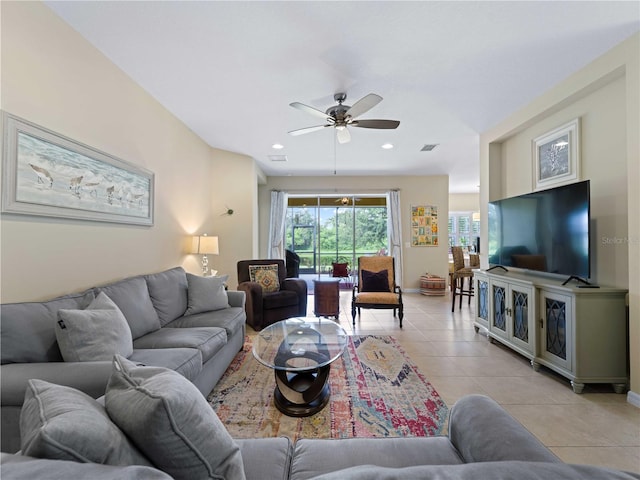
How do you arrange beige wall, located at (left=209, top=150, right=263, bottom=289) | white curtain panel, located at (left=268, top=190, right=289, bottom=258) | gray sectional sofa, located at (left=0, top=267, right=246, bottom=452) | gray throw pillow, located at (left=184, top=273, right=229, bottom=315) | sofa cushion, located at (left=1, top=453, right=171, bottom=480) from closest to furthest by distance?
sofa cushion, located at (left=1, top=453, right=171, bottom=480) → gray sectional sofa, located at (left=0, top=267, right=246, bottom=452) → gray throw pillow, located at (left=184, top=273, right=229, bottom=315) → beige wall, located at (left=209, top=150, right=263, bottom=289) → white curtain panel, located at (left=268, top=190, right=289, bottom=258)

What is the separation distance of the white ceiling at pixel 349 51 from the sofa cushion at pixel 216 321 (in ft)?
7.57

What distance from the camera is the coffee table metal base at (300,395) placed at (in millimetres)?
2039

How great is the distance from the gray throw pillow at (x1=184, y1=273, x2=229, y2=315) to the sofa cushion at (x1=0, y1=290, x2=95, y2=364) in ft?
4.16

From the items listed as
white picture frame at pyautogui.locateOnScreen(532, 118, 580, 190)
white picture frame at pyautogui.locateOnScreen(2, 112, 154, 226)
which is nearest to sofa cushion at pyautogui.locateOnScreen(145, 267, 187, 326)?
white picture frame at pyautogui.locateOnScreen(2, 112, 154, 226)

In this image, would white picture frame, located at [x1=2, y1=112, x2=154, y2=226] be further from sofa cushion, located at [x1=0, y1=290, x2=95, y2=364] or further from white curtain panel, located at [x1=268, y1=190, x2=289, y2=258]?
white curtain panel, located at [x1=268, y1=190, x2=289, y2=258]

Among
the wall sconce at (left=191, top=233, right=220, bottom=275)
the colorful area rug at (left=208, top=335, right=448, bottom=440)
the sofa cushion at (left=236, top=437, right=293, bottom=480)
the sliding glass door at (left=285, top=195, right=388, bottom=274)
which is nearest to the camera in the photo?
the sofa cushion at (left=236, top=437, right=293, bottom=480)

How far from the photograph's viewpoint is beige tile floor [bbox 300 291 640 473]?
1.75 meters

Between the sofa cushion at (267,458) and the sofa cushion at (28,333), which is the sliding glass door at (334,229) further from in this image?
the sofa cushion at (267,458)

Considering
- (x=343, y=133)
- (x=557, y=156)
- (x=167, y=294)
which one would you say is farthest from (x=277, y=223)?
(x=557, y=156)

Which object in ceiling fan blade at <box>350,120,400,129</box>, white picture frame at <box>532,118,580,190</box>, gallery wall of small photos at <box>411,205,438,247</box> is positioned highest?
ceiling fan blade at <box>350,120,400,129</box>

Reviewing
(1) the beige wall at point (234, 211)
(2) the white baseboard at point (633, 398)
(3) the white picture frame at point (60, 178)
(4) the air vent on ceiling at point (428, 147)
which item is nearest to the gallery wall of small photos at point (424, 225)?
(4) the air vent on ceiling at point (428, 147)

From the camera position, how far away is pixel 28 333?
5.08ft


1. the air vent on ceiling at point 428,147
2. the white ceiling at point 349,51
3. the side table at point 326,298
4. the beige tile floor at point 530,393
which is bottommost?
the beige tile floor at point 530,393

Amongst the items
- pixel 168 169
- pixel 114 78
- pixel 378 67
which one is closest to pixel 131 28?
pixel 114 78
